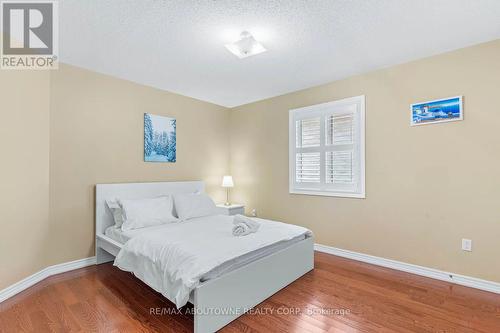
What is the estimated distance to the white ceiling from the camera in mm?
1950

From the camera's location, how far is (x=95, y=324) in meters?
1.89

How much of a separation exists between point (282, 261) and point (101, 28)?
109 inches

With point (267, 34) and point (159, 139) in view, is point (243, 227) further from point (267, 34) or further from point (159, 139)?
point (159, 139)

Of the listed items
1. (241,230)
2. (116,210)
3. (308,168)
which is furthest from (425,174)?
(116,210)

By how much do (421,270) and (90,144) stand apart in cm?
425

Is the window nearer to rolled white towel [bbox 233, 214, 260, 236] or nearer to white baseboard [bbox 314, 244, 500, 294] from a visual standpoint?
white baseboard [bbox 314, 244, 500, 294]

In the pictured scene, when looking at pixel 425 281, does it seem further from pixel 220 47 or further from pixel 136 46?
pixel 136 46

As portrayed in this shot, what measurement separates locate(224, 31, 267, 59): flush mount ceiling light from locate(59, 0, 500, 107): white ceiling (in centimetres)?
6

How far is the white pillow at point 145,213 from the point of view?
2850mm

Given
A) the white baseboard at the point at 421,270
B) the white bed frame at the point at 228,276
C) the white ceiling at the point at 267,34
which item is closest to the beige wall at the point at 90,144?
the white bed frame at the point at 228,276

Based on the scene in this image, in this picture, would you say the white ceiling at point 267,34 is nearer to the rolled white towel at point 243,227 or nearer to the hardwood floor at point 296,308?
the rolled white towel at point 243,227

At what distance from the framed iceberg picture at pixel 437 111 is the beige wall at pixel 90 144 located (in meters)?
3.34

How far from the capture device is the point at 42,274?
2652 mm

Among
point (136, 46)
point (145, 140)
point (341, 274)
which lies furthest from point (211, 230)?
point (136, 46)
